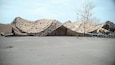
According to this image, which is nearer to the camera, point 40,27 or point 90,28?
point 40,27

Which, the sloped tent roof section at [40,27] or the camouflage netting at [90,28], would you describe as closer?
the sloped tent roof section at [40,27]

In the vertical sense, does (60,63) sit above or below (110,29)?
below

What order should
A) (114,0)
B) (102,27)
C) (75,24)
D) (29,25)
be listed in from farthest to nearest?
1. (75,24)
2. (102,27)
3. (29,25)
4. (114,0)

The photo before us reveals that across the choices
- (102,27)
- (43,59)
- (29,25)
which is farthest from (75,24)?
(43,59)

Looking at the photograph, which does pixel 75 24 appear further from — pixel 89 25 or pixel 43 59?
pixel 43 59

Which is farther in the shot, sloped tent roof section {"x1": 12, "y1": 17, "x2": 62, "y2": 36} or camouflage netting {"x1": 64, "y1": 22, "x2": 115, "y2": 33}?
camouflage netting {"x1": 64, "y1": 22, "x2": 115, "y2": 33}

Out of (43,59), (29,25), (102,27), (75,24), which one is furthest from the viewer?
(75,24)

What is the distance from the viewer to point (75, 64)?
1435mm

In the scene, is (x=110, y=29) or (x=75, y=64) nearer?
(x=75, y=64)

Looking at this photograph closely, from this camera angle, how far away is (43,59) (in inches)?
60.6

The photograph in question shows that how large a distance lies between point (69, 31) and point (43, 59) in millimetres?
4283

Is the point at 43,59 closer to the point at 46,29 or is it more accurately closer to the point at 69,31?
the point at 46,29

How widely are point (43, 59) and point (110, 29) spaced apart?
499cm

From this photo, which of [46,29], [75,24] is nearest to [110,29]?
[75,24]
